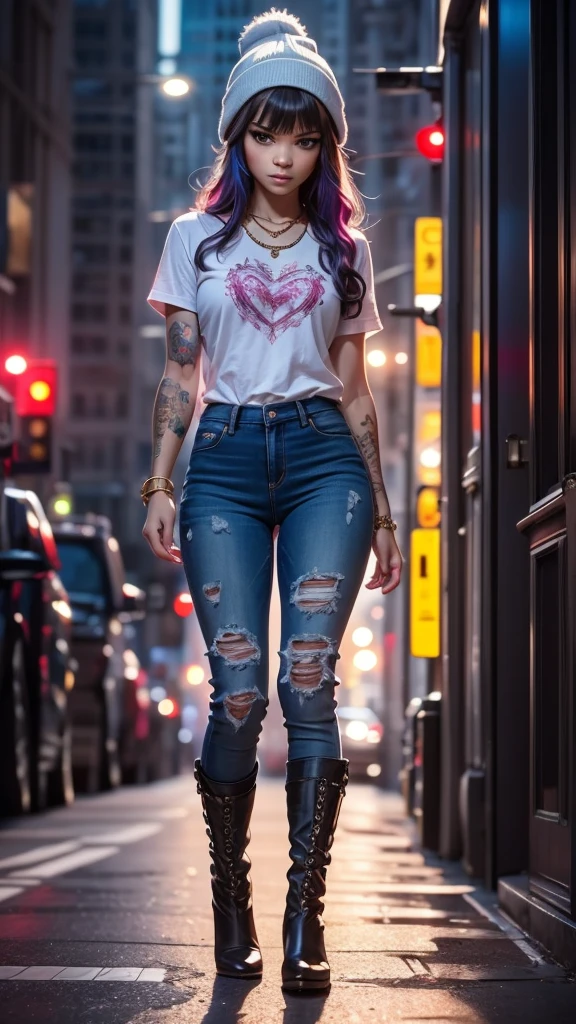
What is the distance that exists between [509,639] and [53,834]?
16.3 ft

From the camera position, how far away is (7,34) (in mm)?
44594

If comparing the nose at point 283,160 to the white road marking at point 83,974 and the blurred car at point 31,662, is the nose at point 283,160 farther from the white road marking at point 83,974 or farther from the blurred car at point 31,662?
the blurred car at point 31,662

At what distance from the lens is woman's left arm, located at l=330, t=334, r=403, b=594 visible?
4496mm

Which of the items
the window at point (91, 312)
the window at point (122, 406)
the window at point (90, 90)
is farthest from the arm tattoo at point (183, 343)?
the window at point (90, 90)

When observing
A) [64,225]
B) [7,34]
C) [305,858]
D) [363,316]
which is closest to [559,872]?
[305,858]

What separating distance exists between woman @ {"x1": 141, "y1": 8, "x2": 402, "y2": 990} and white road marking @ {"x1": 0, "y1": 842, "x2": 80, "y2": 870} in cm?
390

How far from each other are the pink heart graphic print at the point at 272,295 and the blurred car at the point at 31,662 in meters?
6.16

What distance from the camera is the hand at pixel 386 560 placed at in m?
4.52

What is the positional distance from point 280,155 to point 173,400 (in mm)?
695

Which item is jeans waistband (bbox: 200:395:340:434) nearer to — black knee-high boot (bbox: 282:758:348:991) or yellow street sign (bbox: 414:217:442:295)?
black knee-high boot (bbox: 282:758:348:991)

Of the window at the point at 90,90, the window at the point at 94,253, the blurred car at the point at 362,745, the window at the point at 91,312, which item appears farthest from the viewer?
the window at the point at 90,90

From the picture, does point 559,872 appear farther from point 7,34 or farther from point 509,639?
point 7,34

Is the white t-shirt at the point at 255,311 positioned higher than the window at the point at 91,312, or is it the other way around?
the window at the point at 91,312

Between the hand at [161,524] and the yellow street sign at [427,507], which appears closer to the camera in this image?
the hand at [161,524]
